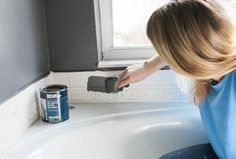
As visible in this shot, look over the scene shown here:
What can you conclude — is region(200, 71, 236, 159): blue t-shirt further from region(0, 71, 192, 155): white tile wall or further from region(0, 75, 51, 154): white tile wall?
region(0, 75, 51, 154): white tile wall

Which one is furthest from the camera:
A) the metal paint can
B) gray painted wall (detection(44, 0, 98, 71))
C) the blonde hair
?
gray painted wall (detection(44, 0, 98, 71))

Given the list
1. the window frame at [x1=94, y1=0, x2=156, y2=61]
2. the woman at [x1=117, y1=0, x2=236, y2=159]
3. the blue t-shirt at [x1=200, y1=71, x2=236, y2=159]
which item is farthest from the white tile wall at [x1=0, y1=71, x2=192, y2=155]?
the woman at [x1=117, y1=0, x2=236, y2=159]

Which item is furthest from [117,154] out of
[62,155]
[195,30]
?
[195,30]

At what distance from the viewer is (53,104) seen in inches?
48.3

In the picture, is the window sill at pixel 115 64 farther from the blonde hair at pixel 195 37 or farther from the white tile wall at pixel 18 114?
the blonde hair at pixel 195 37

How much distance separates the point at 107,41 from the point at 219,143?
714mm

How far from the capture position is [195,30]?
810 mm

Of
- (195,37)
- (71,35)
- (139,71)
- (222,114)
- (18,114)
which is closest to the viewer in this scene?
(195,37)

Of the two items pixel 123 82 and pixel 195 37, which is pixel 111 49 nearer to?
pixel 123 82

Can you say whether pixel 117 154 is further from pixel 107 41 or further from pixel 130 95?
pixel 107 41

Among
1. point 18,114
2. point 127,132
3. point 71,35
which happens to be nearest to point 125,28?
point 71,35

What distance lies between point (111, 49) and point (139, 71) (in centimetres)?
29

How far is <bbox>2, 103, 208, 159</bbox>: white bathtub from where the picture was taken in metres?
1.23

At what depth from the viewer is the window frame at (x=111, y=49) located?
146cm
